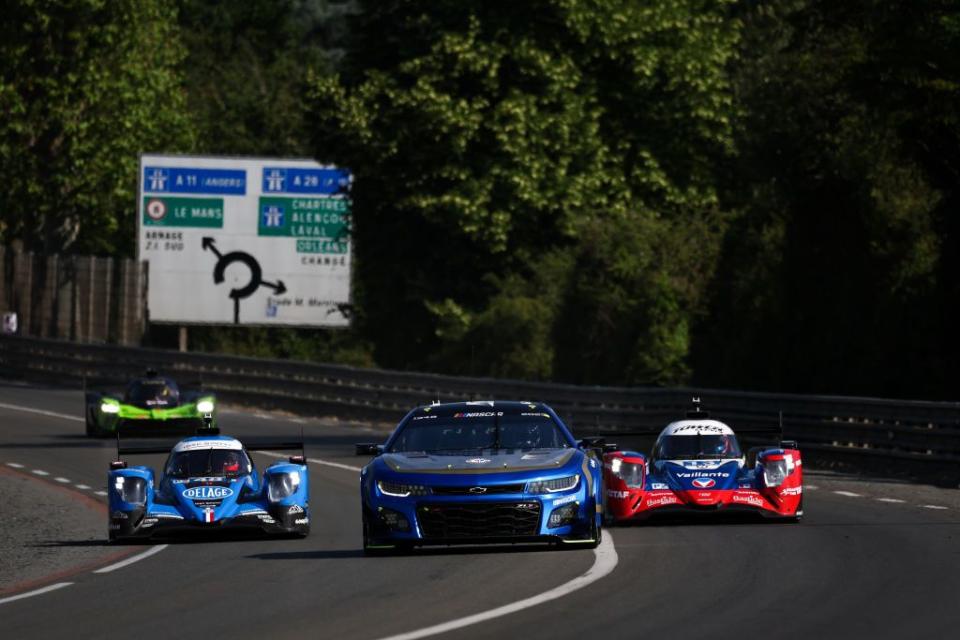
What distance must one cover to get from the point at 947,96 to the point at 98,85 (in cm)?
3902

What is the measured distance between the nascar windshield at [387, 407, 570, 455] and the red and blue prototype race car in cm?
190

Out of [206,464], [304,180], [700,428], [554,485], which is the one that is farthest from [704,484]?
[304,180]

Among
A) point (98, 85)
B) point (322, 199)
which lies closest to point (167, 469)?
point (322, 199)

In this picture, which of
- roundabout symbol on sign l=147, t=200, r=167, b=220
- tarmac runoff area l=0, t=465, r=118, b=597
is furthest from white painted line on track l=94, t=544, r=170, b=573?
roundabout symbol on sign l=147, t=200, r=167, b=220

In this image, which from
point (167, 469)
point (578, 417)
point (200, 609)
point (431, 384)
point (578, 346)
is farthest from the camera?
point (578, 346)

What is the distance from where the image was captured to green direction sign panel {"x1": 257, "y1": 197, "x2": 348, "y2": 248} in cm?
5659

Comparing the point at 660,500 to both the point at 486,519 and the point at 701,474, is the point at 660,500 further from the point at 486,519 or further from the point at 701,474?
the point at 486,519

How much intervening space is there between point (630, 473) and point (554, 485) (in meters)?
3.49

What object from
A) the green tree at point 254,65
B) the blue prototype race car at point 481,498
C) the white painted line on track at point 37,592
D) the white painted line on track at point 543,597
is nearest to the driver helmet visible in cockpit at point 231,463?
the blue prototype race car at point 481,498

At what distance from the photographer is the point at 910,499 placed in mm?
23359

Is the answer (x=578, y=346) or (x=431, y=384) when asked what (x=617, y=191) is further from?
(x=431, y=384)

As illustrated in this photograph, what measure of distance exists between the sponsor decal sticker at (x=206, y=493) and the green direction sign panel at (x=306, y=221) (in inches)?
1436

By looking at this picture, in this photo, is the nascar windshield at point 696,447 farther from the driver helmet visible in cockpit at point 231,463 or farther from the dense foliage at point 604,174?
the dense foliage at point 604,174

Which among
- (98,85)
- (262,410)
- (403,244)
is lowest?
(262,410)
